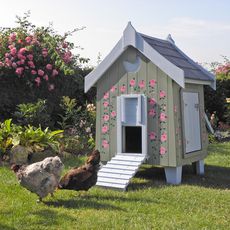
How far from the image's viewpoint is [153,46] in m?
7.78

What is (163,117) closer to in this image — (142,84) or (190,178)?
(142,84)

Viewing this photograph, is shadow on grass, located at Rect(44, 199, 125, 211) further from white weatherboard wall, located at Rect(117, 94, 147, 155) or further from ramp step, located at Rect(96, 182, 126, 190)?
white weatherboard wall, located at Rect(117, 94, 147, 155)

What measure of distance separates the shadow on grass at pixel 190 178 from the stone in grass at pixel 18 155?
2347 millimetres

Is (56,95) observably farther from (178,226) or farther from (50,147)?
(178,226)

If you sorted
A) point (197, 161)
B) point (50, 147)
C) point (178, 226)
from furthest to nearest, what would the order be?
point (50, 147) → point (197, 161) → point (178, 226)

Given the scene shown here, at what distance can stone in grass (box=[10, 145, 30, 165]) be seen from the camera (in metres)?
8.88

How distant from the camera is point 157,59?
739 centimetres

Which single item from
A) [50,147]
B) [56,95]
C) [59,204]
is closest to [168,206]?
[59,204]

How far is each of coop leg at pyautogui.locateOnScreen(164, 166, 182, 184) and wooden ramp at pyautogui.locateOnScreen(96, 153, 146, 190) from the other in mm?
494

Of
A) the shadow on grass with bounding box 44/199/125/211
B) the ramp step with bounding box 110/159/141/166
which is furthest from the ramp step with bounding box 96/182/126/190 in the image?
the shadow on grass with bounding box 44/199/125/211

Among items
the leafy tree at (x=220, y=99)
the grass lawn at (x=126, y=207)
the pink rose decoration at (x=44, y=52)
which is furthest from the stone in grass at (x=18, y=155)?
the leafy tree at (x=220, y=99)

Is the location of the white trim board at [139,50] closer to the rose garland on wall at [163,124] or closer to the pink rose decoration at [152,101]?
the rose garland on wall at [163,124]

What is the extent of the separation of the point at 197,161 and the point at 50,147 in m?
3.46

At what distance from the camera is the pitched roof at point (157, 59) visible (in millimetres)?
7289
